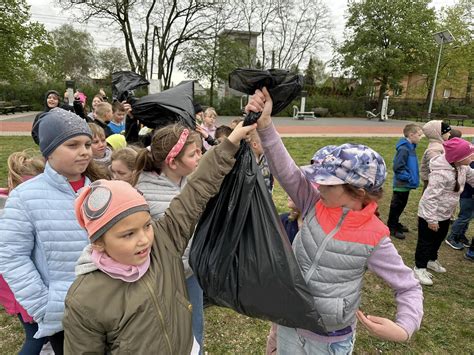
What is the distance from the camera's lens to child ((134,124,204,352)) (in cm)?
187

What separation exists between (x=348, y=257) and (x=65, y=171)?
1.46 metres

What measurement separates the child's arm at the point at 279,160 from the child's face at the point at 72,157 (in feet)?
3.19

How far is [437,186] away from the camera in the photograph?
3.55m

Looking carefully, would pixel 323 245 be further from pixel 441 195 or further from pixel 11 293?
pixel 441 195

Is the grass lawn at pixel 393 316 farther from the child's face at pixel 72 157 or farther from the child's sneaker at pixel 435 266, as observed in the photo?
the child's face at pixel 72 157

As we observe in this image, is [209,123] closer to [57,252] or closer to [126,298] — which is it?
[57,252]

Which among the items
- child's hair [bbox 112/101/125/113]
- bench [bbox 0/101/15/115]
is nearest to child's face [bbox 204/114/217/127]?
child's hair [bbox 112/101/125/113]

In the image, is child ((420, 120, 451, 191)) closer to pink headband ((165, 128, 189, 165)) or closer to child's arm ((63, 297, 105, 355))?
pink headband ((165, 128, 189, 165))

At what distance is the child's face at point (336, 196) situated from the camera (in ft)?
4.67

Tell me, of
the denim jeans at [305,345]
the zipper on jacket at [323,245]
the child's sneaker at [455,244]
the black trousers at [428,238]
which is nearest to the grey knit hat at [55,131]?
the zipper on jacket at [323,245]

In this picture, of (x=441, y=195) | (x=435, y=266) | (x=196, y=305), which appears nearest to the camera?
(x=196, y=305)

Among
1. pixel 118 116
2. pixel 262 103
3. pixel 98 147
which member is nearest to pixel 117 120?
pixel 118 116

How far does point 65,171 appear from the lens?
1.78 meters

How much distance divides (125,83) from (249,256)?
356 centimetres
